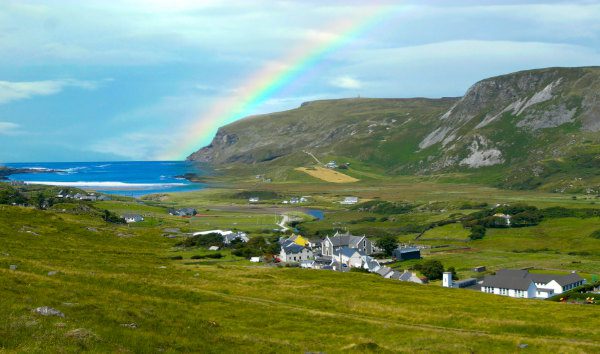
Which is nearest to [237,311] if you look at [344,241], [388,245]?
[344,241]

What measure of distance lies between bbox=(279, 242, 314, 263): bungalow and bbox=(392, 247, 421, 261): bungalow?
59.9ft

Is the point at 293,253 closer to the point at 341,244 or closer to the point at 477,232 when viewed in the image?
Answer: the point at 341,244

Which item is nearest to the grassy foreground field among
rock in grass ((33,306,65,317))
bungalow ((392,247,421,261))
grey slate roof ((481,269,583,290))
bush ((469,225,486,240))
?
rock in grass ((33,306,65,317))

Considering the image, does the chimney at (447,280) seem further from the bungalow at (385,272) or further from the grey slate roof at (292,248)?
the grey slate roof at (292,248)

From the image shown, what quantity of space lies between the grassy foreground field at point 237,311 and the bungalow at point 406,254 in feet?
131

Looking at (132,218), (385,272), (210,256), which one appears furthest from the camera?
(132,218)

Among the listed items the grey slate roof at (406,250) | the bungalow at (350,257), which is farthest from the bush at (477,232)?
the bungalow at (350,257)

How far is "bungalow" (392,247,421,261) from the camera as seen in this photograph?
4916 inches

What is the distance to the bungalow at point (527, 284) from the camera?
92.2 m

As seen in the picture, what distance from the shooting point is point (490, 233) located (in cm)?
16125

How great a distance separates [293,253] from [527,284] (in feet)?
147

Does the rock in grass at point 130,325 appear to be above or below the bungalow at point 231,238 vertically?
above

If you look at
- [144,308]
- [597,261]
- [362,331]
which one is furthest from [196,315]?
[597,261]

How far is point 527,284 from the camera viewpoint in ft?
306
